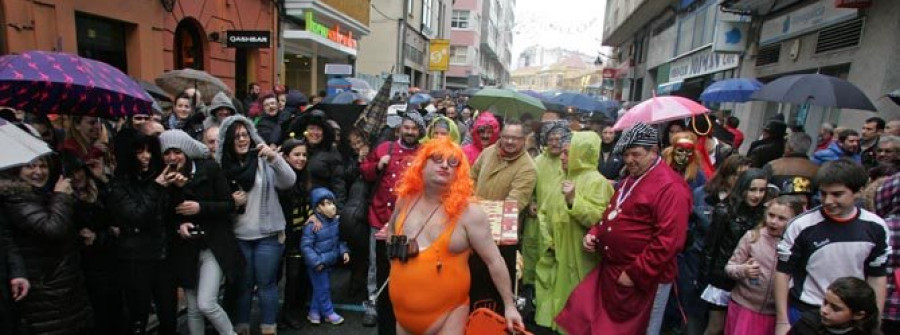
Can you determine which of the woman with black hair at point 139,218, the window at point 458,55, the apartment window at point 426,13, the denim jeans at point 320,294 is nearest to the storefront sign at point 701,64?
the denim jeans at point 320,294

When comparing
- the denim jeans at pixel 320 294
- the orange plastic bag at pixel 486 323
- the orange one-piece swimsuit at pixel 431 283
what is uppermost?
the orange one-piece swimsuit at pixel 431 283

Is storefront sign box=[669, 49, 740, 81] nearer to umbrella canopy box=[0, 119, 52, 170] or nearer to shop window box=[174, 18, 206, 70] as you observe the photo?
shop window box=[174, 18, 206, 70]

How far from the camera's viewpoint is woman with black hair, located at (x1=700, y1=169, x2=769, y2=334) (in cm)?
348

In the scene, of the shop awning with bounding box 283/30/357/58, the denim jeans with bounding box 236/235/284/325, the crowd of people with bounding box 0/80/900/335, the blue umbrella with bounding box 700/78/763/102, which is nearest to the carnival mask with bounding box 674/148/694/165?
the crowd of people with bounding box 0/80/900/335

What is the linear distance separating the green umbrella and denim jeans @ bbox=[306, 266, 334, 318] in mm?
5626

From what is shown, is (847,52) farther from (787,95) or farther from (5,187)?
(5,187)

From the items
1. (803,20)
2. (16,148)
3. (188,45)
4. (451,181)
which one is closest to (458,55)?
(188,45)

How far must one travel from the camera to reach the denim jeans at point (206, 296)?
11.4ft

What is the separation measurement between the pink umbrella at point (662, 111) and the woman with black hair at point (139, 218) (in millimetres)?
4551

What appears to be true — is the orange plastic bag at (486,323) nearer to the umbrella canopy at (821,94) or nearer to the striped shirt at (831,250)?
the striped shirt at (831,250)

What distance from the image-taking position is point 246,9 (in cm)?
1355

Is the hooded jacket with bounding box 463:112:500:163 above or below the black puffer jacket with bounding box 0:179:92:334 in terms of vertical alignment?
above

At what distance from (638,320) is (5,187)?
3.96 metres

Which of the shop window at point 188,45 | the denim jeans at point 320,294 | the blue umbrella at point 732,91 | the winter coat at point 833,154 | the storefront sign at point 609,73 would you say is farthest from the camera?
the storefront sign at point 609,73
